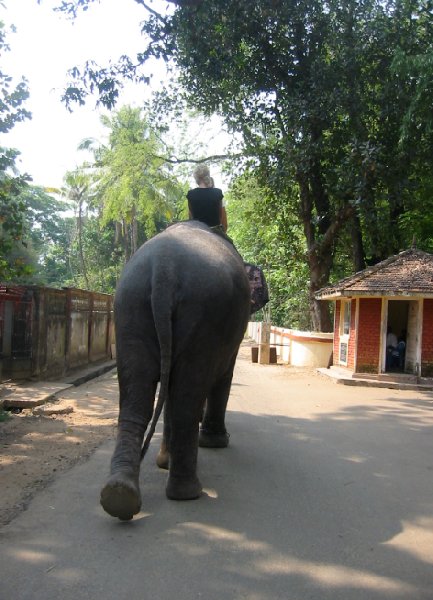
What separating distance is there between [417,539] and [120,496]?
6.26 feet

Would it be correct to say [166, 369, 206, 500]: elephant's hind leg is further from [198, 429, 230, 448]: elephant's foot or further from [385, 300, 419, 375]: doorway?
[385, 300, 419, 375]: doorway

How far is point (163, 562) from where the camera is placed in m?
3.24

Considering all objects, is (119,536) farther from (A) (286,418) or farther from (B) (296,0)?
(B) (296,0)

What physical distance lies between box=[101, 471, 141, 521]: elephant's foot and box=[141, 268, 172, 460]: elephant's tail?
31cm

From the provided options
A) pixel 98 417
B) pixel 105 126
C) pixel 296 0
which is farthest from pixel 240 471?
pixel 105 126

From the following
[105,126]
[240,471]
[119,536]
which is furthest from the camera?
[105,126]

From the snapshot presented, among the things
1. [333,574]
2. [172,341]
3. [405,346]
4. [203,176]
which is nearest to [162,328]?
[172,341]

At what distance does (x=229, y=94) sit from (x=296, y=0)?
3017 mm

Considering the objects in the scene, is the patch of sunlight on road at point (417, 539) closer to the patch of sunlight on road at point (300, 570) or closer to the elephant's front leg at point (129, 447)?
the patch of sunlight on road at point (300, 570)

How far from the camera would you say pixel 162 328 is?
388 centimetres

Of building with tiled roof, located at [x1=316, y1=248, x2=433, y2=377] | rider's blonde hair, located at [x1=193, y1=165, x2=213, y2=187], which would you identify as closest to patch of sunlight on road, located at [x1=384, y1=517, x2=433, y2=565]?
rider's blonde hair, located at [x1=193, y1=165, x2=213, y2=187]

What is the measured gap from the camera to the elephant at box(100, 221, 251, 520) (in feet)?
12.9

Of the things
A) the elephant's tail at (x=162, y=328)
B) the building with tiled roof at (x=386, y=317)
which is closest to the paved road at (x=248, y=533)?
the elephant's tail at (x=162, y=328)

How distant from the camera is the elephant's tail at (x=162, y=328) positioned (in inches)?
153
